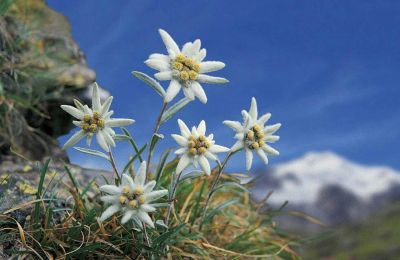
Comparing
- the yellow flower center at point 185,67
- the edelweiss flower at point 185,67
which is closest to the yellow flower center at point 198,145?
the edelweiss flower at point 185,67

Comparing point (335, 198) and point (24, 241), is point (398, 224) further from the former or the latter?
point (24, 241)

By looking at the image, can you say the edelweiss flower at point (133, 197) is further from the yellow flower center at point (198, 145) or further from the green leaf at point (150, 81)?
the green leaf at point (150, 81)

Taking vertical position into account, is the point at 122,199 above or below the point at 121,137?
below

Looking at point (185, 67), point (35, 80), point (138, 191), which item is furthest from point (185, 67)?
point (35, 80)

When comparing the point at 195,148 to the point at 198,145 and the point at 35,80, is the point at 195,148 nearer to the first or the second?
the point at 198,145

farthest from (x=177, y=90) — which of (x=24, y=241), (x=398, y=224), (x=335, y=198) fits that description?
(x=335, y=198)

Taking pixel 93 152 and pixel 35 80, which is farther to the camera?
pixel 35 80
